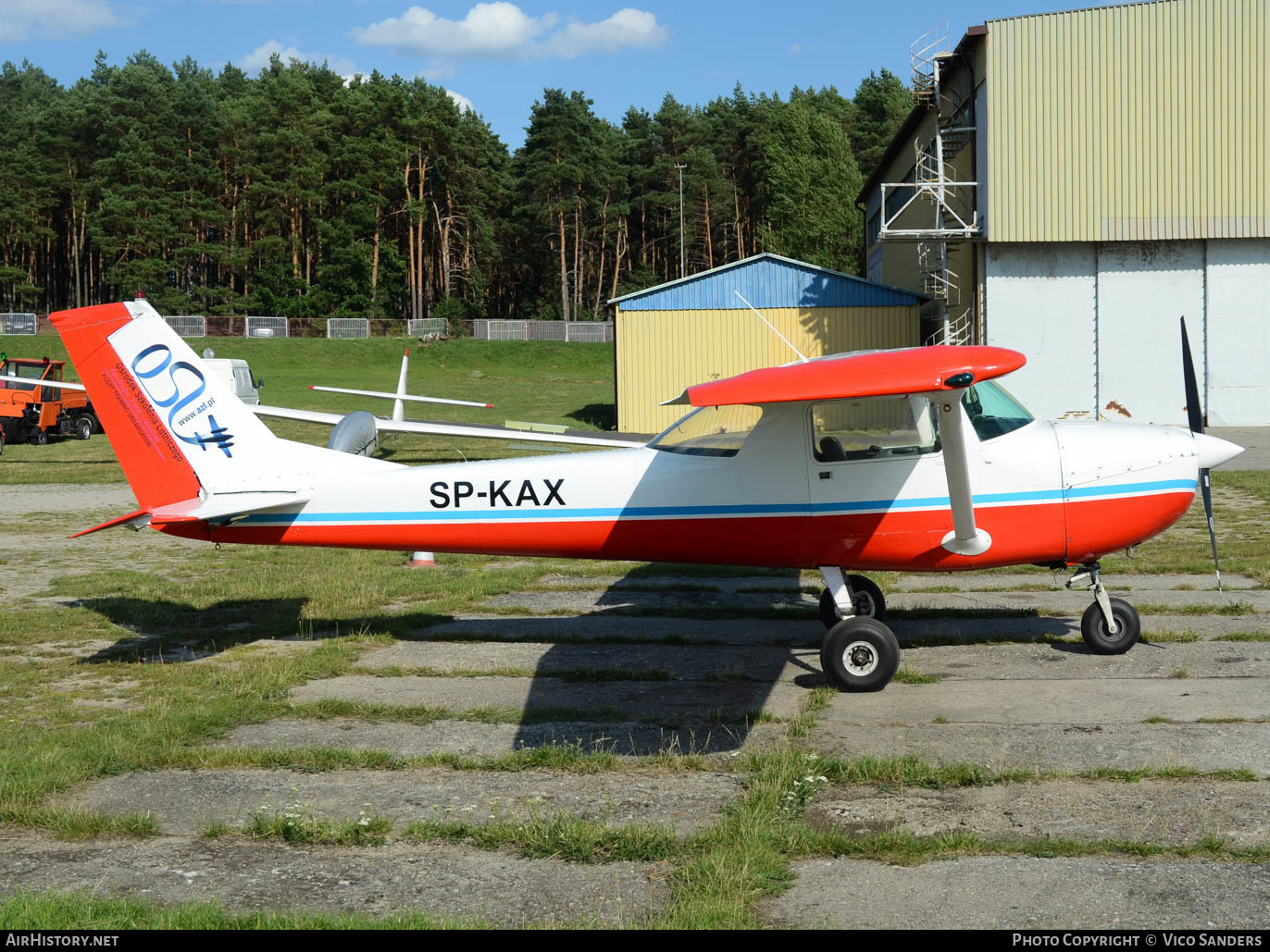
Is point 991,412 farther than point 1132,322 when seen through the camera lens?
No

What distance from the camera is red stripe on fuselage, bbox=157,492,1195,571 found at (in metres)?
8.41

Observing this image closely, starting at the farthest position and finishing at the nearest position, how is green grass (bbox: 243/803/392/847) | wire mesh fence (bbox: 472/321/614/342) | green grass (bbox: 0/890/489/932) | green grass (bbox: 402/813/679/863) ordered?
wire mesh fence (bbox: 472/321/614/342) < green grass (bbox: 243/803/392/847) < green grass (bbox: 402/813/679/863) < green grass (bbox: 0/890/489/932)

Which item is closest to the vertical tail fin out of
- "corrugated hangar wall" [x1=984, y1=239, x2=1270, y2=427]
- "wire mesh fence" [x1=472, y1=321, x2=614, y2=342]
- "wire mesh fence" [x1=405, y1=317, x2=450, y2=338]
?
"corrugated hangar wall" [x1=984, y1=239, x2=1270, y2=427]

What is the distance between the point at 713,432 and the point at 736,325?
73.0ft

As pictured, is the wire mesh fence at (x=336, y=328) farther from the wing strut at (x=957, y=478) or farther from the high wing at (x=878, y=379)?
the high wing at (x=878, y=379)

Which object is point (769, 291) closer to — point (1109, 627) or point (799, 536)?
point (1109, 627)

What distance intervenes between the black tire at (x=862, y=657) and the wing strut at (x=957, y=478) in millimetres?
848

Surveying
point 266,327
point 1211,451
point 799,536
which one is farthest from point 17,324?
point 1211,451

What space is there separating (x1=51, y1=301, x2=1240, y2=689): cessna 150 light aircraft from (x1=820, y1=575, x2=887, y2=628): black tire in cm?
6

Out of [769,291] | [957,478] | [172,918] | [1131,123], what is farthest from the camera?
[769,291]

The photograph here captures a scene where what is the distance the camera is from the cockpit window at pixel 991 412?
336 inches

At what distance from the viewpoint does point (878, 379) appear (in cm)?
683

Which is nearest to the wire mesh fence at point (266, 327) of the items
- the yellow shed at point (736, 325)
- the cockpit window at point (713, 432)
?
the yellow shed at point (736, 325)

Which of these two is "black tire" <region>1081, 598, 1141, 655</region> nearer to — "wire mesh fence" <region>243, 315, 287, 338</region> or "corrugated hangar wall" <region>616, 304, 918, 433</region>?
"corrugated hangar wall" <region>616, 304, 918, 433</region>
